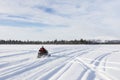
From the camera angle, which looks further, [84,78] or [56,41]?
[56,41]

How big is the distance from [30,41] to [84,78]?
4243 inches

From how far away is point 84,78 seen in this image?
8.41 metres

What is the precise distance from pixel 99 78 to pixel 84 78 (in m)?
0.57

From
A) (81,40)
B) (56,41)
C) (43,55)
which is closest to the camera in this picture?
(43,55)

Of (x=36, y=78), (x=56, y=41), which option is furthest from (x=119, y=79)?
(x=56, y=41)

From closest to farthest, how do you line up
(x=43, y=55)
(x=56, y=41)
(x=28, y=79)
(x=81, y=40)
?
(x=28, y=79)
(x=43, y=55)
(x=81, y=40)
(x=56, y=41)

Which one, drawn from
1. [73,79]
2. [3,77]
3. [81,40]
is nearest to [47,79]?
[73,79]

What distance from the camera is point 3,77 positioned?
27.5 ft

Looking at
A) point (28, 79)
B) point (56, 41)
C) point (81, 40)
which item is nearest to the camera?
point (28, 79)

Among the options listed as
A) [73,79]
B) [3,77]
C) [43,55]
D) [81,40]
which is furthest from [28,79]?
[81,40]

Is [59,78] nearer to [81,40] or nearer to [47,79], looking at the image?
[47,79]

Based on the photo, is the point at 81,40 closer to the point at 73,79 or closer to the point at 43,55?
the point at 43,55

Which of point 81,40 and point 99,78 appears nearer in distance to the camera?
point 99,78

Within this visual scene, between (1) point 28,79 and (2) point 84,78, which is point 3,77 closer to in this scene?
(1) point 28,79
